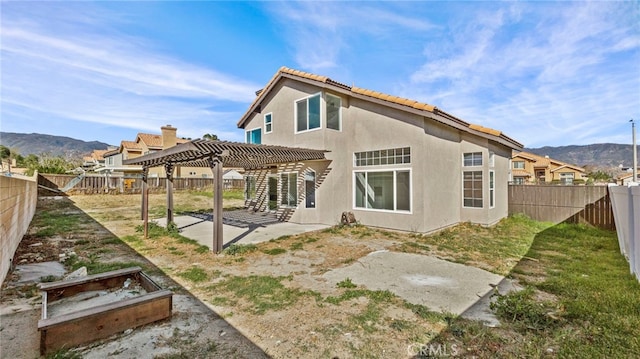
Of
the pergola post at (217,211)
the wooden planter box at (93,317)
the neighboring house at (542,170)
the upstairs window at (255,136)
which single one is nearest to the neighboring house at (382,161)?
the upstairs window at (255,136)

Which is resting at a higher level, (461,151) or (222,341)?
(461,151)

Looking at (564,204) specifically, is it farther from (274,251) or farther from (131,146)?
(131,146)

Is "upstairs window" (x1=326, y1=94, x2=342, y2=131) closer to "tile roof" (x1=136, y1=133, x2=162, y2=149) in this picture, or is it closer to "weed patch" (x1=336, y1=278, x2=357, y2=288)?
"weed patch" (x1=336, y1=278, x2=357, y2=288)

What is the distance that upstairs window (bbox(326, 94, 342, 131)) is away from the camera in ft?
36.6

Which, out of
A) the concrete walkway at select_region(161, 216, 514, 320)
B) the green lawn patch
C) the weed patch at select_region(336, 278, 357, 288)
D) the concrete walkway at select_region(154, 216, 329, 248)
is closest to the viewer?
the green lawn patch

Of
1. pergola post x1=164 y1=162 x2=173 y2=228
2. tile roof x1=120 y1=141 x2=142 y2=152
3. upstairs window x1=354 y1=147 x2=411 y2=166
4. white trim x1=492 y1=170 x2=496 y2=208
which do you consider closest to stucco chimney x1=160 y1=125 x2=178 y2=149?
tile roof x1=120 y1=141 x2=142 y2=152

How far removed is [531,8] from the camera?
354 inches

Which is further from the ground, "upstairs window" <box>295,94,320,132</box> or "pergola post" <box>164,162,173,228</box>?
"upstairs window" <box>295,94,320,132</box>

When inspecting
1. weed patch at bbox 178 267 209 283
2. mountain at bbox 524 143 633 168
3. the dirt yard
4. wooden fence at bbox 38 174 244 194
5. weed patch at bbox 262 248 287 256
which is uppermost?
mountain at bbox 524 143 633 168

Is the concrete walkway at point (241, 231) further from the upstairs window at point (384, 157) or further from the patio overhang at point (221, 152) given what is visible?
the upstairs window at point (384, 157)

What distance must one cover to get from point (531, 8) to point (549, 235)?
25.4ft

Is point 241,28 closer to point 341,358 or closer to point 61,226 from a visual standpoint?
point 61,226

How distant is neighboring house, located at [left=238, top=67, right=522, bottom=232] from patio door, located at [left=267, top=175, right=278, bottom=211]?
0.56 meters

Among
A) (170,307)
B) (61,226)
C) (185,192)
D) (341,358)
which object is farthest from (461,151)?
(185,192)
